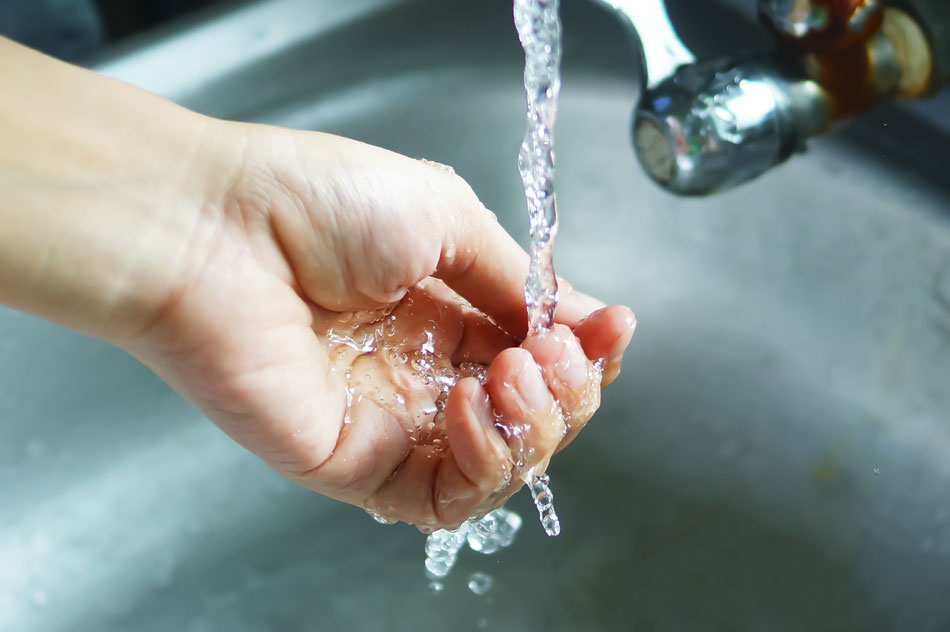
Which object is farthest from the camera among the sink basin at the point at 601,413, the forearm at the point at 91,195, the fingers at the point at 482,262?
the sink basin at the point at 601,413

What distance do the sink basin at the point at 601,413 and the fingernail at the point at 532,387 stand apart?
314 millimetres

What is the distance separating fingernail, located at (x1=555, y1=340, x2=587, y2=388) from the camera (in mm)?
490

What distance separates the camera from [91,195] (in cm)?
44

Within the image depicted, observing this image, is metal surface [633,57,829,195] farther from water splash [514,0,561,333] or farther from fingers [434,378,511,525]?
fingers [434,378,511,525]

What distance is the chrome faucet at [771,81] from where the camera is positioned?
565 mm

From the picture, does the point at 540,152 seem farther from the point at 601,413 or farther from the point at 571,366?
the point at 601,413

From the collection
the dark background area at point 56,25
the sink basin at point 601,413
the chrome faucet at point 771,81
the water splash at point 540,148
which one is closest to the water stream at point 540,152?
the water splash at point 540,148

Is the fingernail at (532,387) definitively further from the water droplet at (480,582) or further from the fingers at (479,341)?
the water droplet at (480,582)

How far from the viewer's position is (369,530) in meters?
0.80

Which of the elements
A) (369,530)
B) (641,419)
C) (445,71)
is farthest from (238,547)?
(445,71)

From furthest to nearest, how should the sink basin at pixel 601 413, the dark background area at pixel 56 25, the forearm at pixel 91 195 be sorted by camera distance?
1. the dark background area at pixel 56 25
2. the sink basin at pixel 601 413
3. the forearm at pixel 91 195

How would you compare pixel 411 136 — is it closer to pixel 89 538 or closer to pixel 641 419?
pixel 641 419

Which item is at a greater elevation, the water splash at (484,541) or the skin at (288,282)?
the skin at (288,282)

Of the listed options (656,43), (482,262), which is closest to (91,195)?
(482,262)
